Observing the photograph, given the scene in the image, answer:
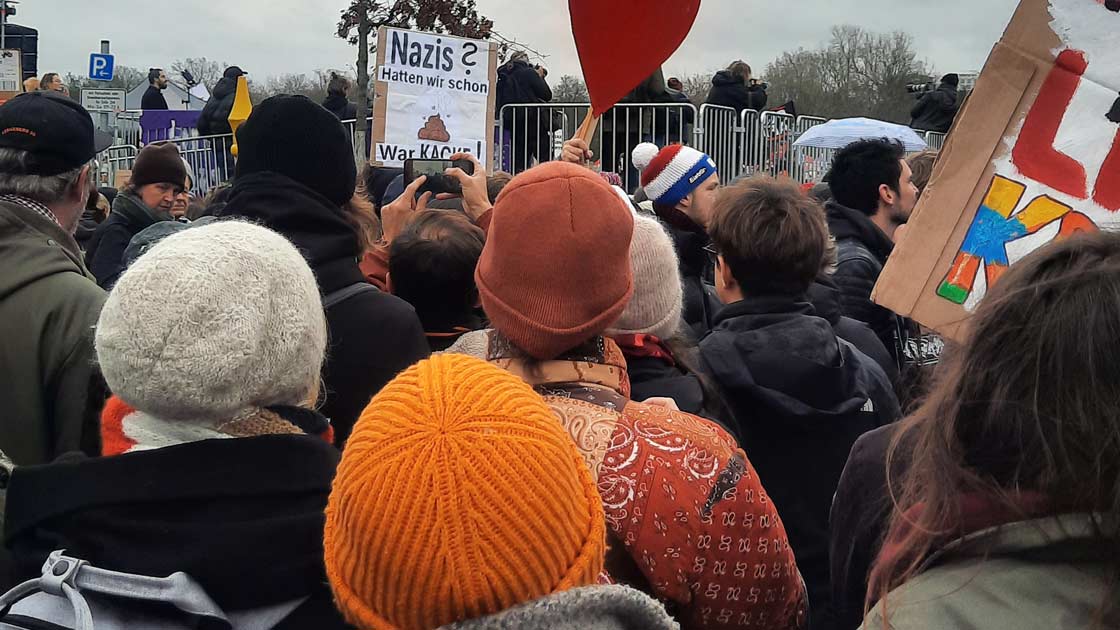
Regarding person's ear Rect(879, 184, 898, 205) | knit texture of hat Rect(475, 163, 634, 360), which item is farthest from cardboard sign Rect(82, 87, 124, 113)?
knit texture of hat Rect(475, 163, 634, 360)

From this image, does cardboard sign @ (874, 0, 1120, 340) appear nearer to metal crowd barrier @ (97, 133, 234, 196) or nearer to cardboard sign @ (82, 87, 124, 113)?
metal crowd barrier @ (97, 133, 234, 196)

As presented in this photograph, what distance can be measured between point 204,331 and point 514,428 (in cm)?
59

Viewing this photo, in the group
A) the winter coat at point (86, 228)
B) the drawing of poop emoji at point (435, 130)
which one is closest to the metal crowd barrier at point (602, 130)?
the drawing of poop emoji at point (435, 130)

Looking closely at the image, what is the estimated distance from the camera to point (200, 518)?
145 centimetres

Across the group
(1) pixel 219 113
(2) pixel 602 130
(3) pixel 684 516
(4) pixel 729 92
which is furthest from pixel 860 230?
(1) pixel 219 113

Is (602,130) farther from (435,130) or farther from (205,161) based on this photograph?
(205,161)

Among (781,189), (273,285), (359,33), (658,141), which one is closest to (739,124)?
(658,141)

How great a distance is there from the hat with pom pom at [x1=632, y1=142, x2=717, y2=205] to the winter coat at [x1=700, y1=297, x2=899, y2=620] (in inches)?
89.4

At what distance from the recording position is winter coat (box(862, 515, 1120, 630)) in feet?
3.58

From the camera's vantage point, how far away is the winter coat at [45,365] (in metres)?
2.41

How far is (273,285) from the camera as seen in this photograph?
1.60 m

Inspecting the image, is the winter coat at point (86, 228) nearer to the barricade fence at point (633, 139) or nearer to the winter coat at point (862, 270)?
the barricade fence at point (633, 139)

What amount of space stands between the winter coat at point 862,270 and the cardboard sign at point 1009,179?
1.71 m

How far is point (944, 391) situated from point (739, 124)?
391 inches
